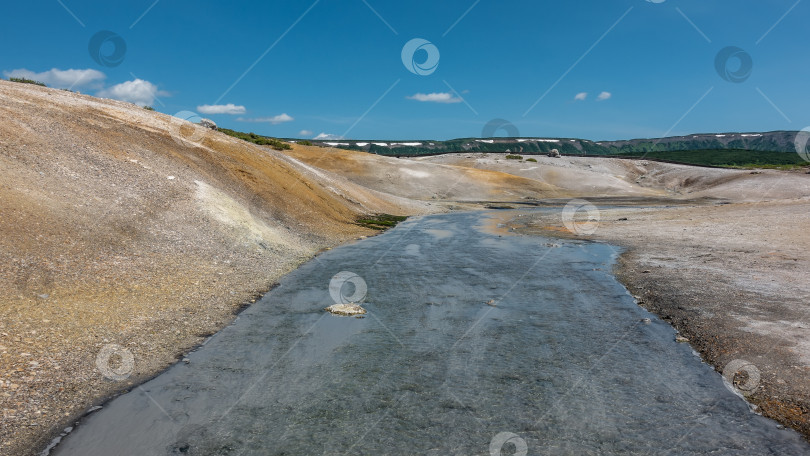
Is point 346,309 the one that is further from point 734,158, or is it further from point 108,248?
point 734,158

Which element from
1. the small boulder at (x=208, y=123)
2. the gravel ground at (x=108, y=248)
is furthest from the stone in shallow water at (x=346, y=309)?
the small boulder at (x=208, y=123)

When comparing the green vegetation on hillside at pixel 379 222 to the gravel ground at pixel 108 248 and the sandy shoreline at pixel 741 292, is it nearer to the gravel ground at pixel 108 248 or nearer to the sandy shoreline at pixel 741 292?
the gravel ground at pixel 108 248

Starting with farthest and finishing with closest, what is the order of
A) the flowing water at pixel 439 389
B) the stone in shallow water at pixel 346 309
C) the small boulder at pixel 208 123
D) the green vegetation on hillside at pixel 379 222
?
the small boulder at pixel 208 123 < the green vegetation on hillside at pixel 379 222 < the stone in shallow water at pixel 346 309 < the flowing water at pixel 439 389

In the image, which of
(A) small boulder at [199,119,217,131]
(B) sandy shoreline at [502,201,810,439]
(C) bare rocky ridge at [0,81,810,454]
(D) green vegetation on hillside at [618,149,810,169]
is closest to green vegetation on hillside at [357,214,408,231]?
(C) bare rocky ridge at [0,81,810,454]

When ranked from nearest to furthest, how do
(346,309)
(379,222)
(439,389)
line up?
(439,389), (346,309), (379,222)

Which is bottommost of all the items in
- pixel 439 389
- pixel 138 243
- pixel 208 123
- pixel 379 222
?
pixel 439 389

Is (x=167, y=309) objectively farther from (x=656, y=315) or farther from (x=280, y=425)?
(x=656, y=315)

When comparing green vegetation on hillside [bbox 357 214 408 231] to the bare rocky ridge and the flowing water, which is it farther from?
the flowing water

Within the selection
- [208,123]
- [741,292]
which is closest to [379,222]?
[208,123]
